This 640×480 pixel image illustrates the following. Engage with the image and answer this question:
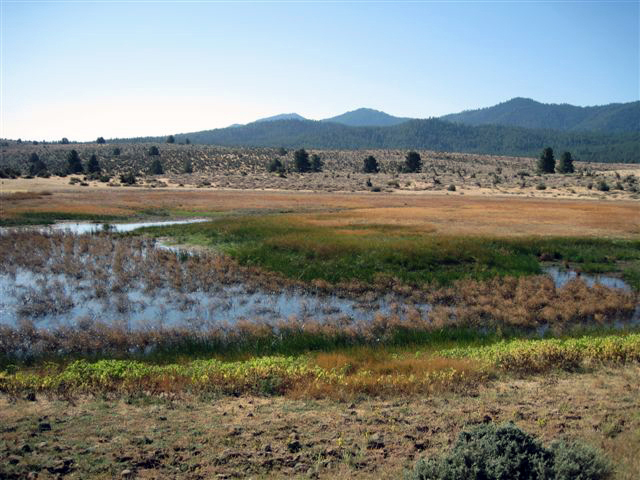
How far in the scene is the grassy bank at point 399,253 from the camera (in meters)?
25.7

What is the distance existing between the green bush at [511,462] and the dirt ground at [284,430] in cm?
66

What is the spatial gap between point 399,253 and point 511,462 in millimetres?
21748

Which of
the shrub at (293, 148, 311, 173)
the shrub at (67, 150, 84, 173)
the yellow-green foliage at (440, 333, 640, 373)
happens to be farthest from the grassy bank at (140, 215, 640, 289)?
the shrub at (293, 148, 311, 173)

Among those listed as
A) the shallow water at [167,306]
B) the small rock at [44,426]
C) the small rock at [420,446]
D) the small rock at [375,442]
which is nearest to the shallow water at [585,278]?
the shallow water at [167,306]

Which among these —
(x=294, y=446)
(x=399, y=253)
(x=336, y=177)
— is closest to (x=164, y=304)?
(x=399, y=253)

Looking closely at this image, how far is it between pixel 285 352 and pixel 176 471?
756 centimetres

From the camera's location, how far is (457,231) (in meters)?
37.5

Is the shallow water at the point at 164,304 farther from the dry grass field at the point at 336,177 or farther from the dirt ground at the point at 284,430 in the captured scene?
the dry grass field at the point at 336,177

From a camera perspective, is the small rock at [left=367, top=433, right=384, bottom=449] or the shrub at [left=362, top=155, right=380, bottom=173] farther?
the shrub at [left=362, top=155, right=380, bottom=173]

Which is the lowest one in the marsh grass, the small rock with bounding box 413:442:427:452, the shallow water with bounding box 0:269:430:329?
the shallow water with bounding box 0:269:430:329

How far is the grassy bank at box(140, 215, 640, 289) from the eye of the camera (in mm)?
25688

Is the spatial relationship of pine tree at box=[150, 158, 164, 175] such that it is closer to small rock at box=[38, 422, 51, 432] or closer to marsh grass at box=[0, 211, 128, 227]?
marsh grass at box=[0, 211, 128, 227]

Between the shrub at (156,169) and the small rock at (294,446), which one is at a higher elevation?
the shrub at (156,169)

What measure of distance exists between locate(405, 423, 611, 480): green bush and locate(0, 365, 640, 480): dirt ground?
0.66 meters
